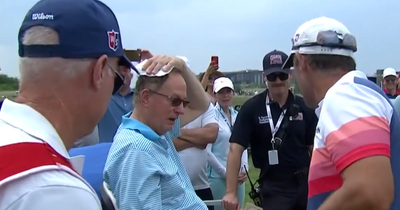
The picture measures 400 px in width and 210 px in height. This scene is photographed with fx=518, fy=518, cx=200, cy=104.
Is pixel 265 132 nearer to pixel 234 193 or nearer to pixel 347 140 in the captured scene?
pixel 234 193

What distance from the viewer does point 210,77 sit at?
737 cm

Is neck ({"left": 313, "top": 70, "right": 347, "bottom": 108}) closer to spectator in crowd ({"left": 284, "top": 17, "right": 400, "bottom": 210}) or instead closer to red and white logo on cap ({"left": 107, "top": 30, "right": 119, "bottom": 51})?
spectator in crowd ({"left": 284, "top": 17, "right": 400, "bottom": 210})

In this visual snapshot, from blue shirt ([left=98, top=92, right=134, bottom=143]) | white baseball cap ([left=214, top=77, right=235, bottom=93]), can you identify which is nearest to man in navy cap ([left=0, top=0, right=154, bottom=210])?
blue shirt ([left=98, top=92, right=134, bottom=143])

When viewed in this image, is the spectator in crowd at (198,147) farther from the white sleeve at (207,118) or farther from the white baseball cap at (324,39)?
the white baseball cap at (324,39)

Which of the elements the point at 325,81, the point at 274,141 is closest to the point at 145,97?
the point at 325,81

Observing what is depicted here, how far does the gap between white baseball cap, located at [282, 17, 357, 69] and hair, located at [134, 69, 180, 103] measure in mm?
792

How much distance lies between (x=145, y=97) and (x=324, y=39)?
3.44 feet

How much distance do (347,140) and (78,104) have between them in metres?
1.30

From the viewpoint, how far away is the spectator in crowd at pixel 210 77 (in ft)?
21.7

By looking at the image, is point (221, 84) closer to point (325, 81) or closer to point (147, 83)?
point (147, 83)

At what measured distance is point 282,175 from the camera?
15.8ft

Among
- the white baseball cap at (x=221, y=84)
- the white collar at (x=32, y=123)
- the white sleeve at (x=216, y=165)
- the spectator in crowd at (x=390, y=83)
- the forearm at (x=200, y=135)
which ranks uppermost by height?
the white collar at (x=32, y=123)

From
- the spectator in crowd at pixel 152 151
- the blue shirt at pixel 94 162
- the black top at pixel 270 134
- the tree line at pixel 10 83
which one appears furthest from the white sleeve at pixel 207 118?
the blue shirt at pixel 94 162

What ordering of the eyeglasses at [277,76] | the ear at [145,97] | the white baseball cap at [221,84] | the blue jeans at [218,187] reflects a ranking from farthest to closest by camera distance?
the white baseball cap at [221,84], the blue jeans at [218,187], the eyeglasses at [277,76], the ear at [145,97]
